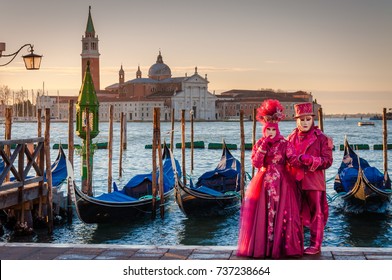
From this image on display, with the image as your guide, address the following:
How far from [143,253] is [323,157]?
0.60 meters

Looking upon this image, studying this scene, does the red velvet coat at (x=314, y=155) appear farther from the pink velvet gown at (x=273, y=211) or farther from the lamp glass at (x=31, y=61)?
the lamp glass at (x=31, y=61)

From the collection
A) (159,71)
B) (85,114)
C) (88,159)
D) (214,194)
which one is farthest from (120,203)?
(159,71)

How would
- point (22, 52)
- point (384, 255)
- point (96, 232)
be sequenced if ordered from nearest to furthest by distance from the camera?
point (384, 255)
point (22, 52)
point (96, 232)

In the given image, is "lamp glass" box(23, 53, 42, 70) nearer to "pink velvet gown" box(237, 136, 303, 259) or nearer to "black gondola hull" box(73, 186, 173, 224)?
"black gondola hull" box(73, 186, 173, 224)

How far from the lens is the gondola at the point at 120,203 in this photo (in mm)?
4645

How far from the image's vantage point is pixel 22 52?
348cm

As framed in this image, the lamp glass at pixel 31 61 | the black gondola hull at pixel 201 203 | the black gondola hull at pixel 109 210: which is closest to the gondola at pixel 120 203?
the black gondola hull at pixel 109 210

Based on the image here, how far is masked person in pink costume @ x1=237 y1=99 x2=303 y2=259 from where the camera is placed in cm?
201

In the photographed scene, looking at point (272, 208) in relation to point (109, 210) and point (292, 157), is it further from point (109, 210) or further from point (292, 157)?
point (109, 210)

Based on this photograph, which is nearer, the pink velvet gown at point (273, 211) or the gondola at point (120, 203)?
the pink velvet gown at point (273, 211)

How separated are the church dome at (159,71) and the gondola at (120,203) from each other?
42.8 metres
